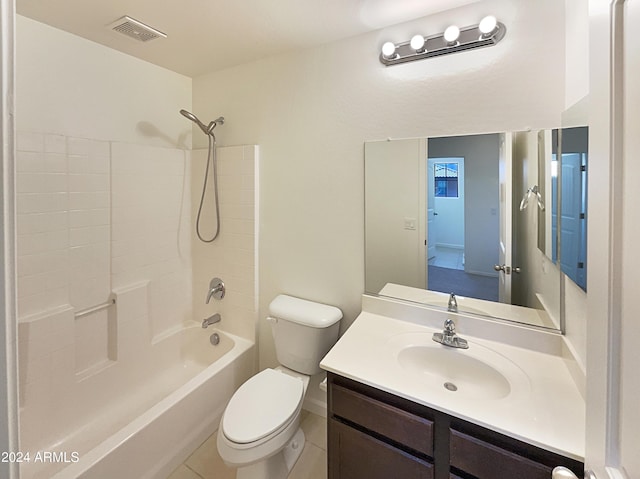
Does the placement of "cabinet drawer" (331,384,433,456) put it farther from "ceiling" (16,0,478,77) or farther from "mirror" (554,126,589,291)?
"ceiling" (16,0,478,77)

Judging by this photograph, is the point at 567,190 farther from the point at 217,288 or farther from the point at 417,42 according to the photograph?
the point at 217,288

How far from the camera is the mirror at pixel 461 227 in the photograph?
1.40 m

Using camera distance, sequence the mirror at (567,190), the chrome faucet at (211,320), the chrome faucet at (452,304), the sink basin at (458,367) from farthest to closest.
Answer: the chrome faucet at (211,320), the chrome faucet at (452,304), the sink basin at (458,367), the mirror at (567,190)

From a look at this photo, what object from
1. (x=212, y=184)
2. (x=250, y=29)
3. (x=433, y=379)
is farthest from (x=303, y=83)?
(x=433, y=379)

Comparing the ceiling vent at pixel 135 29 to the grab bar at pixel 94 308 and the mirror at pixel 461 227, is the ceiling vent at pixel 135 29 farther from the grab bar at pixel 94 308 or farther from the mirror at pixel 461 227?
the grab bar at pixel 94 308

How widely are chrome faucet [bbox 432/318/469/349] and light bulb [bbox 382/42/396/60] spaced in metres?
1.41

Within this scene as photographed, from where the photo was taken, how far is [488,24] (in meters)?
1.34

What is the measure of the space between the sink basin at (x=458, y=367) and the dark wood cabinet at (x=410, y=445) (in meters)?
0.17

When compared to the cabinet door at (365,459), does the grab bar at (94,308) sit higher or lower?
higher

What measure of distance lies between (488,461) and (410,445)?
26 centimetres

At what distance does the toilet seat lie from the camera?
4.52 ft

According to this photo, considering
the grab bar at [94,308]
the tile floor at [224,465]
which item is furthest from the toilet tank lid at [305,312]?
the grab bar at [94,308]

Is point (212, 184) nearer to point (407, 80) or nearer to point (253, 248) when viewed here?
point (253, 248)

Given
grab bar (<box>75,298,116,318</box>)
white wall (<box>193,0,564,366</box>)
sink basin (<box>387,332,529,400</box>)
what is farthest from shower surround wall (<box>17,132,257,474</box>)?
sink basin (<box>387,332,529,400</box>)
